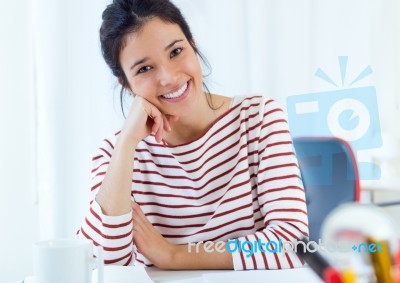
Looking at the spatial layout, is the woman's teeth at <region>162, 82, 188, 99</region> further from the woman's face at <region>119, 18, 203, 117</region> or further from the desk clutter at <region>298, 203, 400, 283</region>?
the desk clutter at <region>298, 203, 400, 283</region>

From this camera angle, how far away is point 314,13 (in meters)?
1.17

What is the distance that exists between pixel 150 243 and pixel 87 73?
19.5 inches

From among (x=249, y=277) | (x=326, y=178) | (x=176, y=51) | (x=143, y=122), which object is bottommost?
(x=249, y=277)

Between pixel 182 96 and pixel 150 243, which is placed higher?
pixel 182 96

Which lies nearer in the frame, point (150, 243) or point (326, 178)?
point (150, 243)

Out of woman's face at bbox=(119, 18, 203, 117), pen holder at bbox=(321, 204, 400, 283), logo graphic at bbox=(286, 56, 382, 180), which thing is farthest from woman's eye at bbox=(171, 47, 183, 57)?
pen holder at bbox=(321, 204, 400, 283)

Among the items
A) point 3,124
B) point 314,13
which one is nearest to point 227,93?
point 314,13

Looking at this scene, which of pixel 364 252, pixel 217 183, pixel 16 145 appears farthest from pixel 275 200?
pixel 16 145

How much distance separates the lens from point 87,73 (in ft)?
3.64

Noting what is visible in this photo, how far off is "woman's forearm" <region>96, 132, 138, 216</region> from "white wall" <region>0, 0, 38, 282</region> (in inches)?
16.3

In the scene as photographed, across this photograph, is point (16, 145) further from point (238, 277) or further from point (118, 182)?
point (238, 277)

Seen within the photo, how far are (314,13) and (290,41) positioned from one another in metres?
0.08

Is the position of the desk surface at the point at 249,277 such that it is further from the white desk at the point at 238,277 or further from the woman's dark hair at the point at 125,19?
the woman's dark hair at the point at 125,19

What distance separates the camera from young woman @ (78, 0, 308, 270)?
2.54ft
